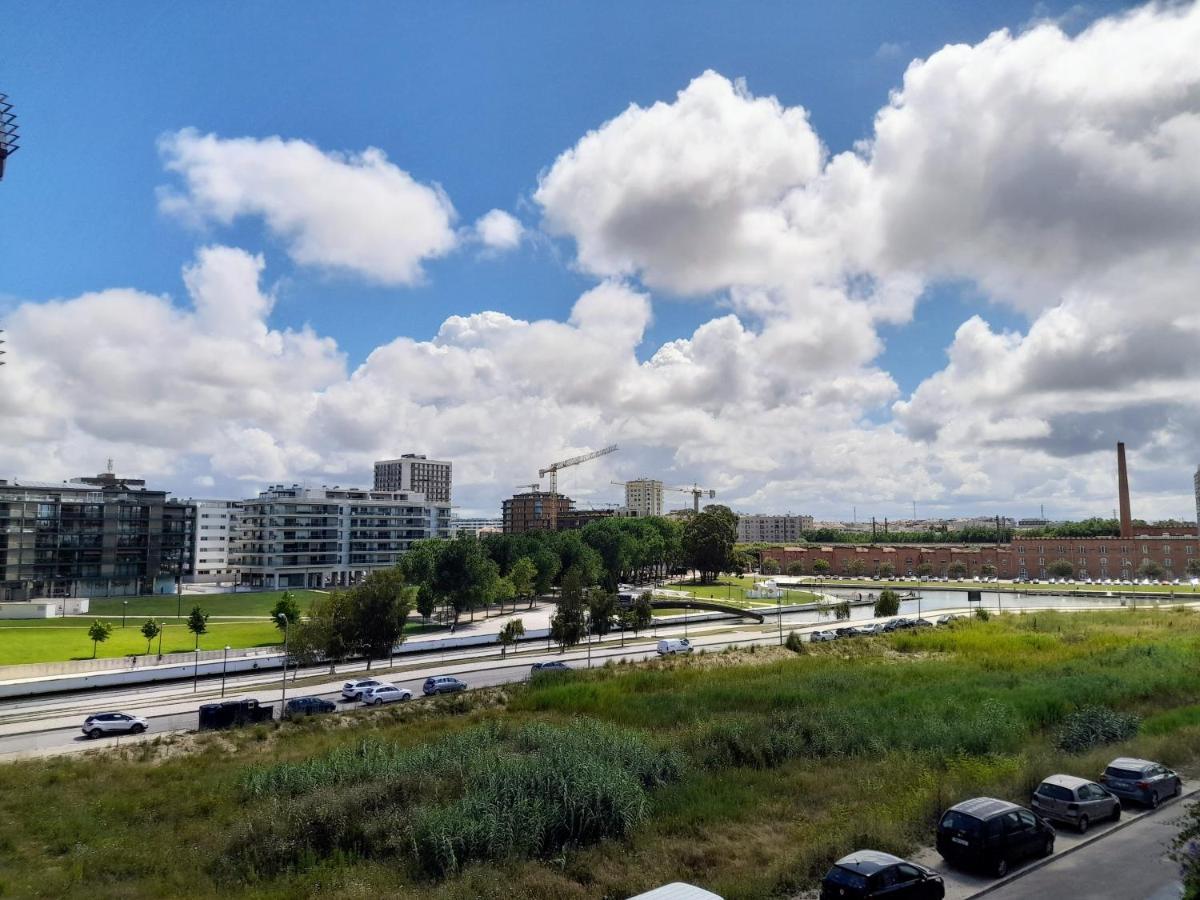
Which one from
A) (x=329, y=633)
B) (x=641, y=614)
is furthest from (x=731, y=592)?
(x=329, y=633)

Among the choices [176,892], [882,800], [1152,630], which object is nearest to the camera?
[176,892]

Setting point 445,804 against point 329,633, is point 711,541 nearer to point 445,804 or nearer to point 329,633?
point 329,633

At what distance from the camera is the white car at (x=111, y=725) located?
36.3 m

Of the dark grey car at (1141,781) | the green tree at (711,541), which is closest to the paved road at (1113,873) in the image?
the dark grey car at (1141,781)

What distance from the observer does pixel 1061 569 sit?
139 m

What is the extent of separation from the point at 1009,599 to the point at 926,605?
14.7 metres

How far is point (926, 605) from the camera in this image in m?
114

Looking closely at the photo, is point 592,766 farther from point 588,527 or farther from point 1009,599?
point 1009,599

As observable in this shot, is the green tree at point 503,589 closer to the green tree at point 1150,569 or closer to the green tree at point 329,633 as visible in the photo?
the green tree at point 329,633

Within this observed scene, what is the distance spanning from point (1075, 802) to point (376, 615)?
4435 cm

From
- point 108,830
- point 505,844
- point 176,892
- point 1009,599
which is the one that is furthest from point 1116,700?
point 1009,599

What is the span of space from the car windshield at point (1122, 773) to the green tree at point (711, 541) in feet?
358

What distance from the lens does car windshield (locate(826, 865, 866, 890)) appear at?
1481cm

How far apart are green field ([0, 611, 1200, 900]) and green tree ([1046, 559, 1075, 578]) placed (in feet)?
368
